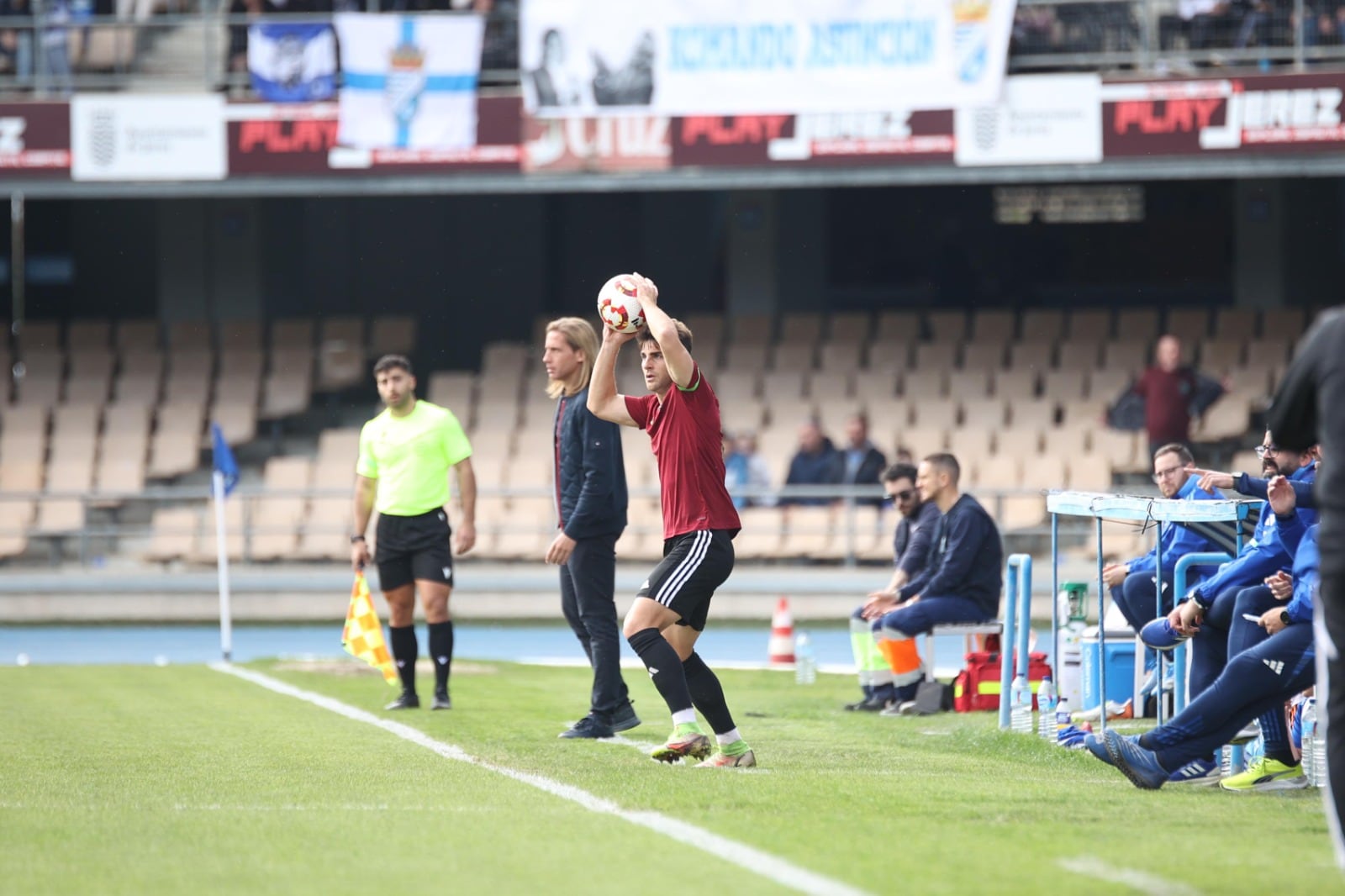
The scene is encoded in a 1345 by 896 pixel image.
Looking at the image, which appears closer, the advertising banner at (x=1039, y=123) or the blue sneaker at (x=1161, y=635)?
the blue sneaker at (x=1161, y=635)

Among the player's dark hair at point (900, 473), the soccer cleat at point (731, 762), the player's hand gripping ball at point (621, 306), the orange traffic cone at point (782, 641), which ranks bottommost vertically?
the orange traffic cone at point (782, 641)

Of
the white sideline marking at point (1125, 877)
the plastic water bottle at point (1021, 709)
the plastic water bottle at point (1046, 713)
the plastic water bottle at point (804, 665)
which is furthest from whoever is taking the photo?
the plastic water bottle at point (804, 665)

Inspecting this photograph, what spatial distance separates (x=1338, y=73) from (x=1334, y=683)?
16944mm

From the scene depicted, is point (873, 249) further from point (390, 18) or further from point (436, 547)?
point (436, 547)

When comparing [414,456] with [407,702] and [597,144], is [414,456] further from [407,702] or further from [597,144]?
[597,144]

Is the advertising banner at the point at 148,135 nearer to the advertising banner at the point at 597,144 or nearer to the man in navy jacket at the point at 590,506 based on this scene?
the advertising banner at the point at 597,144

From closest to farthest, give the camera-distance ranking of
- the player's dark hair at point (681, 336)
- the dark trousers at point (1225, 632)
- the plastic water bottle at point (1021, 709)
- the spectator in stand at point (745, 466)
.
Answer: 1. the dark trousers at point (1225, 632)
2. the player's dark hair at point (681, 336)
3. the plastic water bottle at point (1021, 709)
4. the spectator in stand at point (745, 466)

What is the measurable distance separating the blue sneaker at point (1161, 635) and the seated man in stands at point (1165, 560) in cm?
84

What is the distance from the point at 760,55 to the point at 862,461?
4.65 meters

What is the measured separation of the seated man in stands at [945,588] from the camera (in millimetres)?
11500

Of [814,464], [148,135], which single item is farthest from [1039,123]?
[148,135]

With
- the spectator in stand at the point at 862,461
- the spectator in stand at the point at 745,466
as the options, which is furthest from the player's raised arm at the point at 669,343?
the spectator in stand at the point at 745,466

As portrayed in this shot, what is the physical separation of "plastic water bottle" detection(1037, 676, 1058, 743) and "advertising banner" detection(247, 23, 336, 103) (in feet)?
48.0

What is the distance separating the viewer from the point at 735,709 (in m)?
11.5
